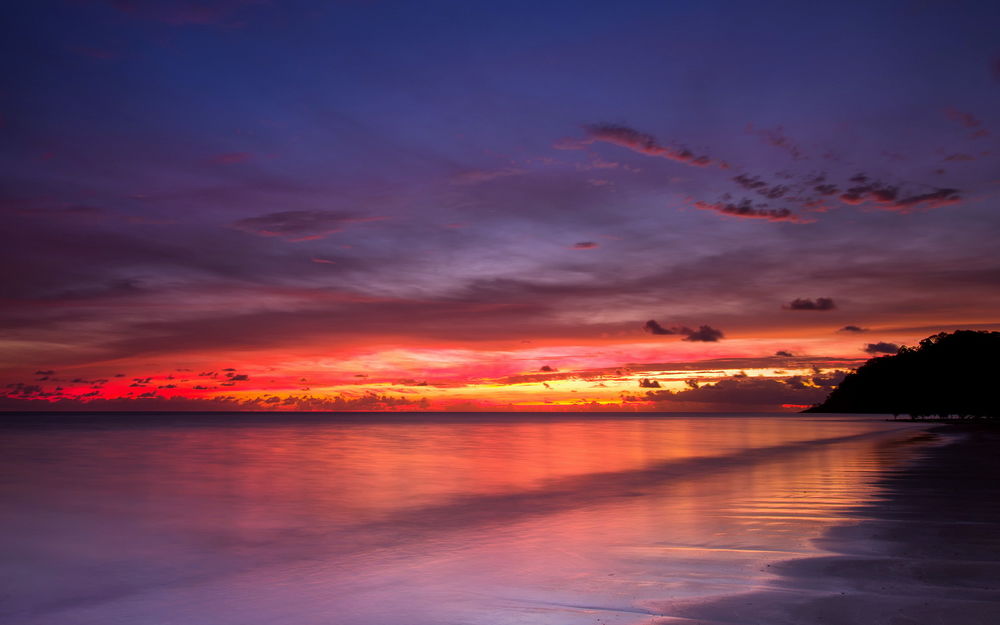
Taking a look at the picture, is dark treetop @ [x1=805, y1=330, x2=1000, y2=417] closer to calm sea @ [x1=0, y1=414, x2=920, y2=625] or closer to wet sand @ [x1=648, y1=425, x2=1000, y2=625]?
calm sea @ [x1=0, y1=414, x2=920, y2=625]

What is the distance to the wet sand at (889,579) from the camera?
279 inches

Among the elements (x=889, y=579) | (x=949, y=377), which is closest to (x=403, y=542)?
(x=889, y=579)

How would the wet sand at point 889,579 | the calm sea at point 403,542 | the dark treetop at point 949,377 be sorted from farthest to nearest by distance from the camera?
1. the dark treetop at point 949,377
2. the calm sea at point 403,542
3. the wet sand at point 889,579

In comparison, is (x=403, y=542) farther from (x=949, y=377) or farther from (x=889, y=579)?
(x=949, y=377)

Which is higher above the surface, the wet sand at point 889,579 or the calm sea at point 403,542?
the wet sand at point 889,579

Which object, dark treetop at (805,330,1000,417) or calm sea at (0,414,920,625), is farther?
dark treetop at (805,330,1000,417)

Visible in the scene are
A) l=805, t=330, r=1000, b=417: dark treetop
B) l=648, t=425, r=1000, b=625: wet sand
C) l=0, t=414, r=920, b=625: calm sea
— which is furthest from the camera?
l=805, t=330, r=1000, b=417: dark treetop

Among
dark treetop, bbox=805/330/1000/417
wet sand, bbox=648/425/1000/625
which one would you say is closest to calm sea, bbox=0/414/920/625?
wet sand, bbox=648/425/1000/625

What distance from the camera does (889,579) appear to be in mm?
8469

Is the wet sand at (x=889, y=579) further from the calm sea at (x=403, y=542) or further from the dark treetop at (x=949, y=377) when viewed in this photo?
the dark treetop at (x=949, y=377)

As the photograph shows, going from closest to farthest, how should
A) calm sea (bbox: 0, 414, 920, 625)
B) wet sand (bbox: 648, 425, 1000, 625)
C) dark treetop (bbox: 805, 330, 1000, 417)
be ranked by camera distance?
1. wet sand (bbox: 648, 425, 1000, 625)
2. calm sea (bbox: 0, 414, 920, 625)
3. dark treetop (bbox: 805, 330, 1000, 417)

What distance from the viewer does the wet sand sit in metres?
7.07

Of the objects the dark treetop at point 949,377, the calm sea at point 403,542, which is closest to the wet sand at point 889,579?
the calm sea at point 403,542

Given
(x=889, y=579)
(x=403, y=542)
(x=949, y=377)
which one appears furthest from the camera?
(x=949, y=377)
